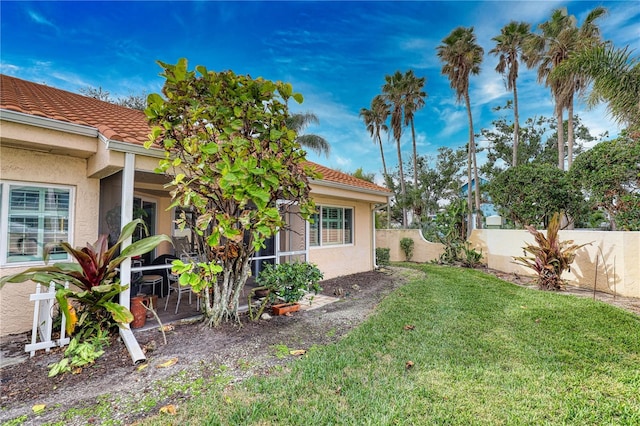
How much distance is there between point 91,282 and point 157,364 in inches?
64.9

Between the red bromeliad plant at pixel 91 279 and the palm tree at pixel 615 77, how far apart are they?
40.2 feet

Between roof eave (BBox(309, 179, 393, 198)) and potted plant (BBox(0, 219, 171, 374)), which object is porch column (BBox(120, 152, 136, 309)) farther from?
roof eave (BBox(309, 179, 393, 198))

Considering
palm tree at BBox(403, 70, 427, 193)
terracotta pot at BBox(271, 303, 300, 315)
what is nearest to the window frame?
terracotta pot at BBox(271, 303, 300, 315)

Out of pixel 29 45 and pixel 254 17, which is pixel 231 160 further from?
pixel 29 45

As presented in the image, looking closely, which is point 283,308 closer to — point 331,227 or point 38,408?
point 38,408

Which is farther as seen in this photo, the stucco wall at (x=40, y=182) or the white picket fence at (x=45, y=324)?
the stucco wall at (x=40, y=182)

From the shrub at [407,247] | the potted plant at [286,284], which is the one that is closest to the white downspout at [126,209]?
the potted plant at [286,284]

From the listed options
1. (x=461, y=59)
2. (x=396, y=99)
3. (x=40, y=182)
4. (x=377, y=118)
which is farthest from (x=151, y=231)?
(x=377, y=118)

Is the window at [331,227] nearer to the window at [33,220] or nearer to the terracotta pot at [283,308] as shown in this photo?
the terracotta pot at [283,308]

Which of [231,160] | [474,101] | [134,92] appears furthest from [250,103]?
[474,101]

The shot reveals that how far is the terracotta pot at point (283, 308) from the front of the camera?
235 inches

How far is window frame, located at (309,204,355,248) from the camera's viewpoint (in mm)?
9288

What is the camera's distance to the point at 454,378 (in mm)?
3453

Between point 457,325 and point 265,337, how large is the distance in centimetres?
346
